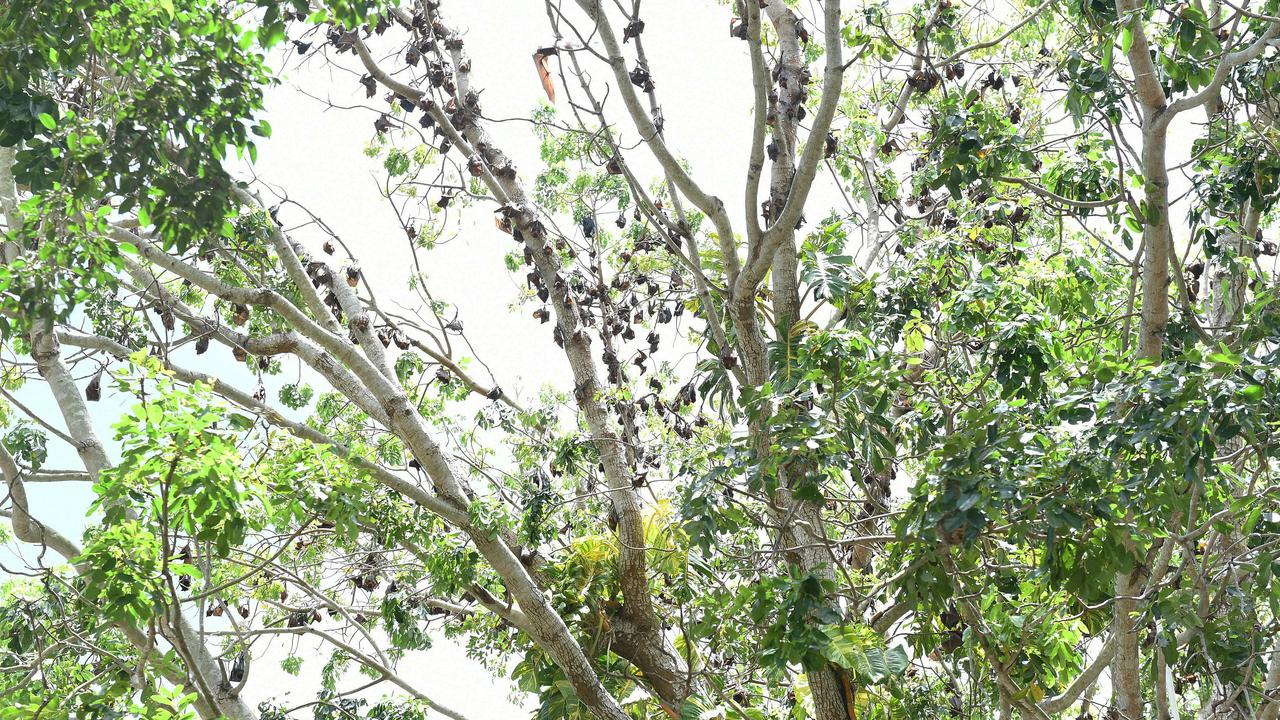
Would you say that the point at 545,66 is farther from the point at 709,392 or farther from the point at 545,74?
the point at 709,392

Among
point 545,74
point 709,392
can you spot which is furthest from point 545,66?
point 709,392

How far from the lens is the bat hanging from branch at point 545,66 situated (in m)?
3.91

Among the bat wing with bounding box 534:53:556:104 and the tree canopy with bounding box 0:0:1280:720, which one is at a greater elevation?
the bat wing with bounding box 534:53:556:104

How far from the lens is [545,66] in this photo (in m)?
4.04

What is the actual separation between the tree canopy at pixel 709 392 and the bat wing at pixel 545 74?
1cm

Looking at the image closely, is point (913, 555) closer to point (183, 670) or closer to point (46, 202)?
point (183, 670)

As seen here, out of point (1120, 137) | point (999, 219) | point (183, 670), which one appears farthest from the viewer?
point (999, 219)

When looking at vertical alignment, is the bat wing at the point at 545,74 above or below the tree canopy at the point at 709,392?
above

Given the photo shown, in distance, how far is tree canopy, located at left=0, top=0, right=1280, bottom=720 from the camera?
317cm

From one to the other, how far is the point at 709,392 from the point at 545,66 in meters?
1.53

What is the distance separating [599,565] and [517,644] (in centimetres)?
59

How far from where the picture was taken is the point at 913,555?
3447mm

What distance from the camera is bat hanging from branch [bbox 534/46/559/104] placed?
3905 mm

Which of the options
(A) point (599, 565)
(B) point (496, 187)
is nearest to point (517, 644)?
(A) point (599, 565)
